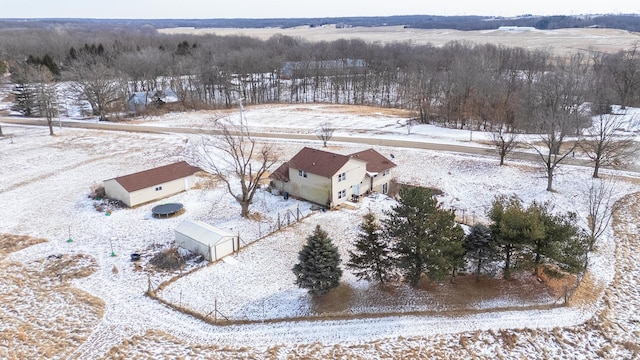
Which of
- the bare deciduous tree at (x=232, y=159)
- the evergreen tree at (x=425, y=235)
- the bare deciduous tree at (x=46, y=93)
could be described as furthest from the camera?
the bare deciduous tree at (x=46, y=93)

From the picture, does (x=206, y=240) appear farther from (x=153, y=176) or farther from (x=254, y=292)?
(x=153, y=176)

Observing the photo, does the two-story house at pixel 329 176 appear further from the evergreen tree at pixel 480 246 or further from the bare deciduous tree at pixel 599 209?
the bare deciduous tree at pixel 599 209

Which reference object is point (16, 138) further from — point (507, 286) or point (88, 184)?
point (507, 286)

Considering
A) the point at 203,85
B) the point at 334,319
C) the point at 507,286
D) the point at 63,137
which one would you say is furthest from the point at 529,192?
the point at 203,85

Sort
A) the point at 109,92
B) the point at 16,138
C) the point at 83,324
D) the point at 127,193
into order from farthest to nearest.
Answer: the point at 109,92
the point at 16,138
the point at 127,193
the point at 83,324

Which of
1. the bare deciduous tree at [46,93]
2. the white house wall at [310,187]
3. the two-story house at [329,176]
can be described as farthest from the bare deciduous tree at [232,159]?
the bare deciduous tree at [46,93]

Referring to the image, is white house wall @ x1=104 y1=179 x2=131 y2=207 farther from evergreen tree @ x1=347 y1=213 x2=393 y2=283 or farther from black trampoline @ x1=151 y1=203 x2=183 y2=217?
evergreen tree @ x1=347 y1=213 x2=393 y2=283

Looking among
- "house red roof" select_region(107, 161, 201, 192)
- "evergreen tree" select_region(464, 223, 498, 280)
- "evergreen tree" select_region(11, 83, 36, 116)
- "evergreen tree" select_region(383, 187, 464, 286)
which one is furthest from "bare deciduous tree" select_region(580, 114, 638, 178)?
"evergreen tree" select_region(11, 83, 36, 116)
